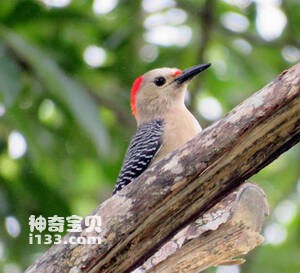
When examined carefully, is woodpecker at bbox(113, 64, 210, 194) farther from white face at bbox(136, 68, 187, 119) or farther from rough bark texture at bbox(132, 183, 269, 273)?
rough bark texture at bbox(132, 183, 269, 273)

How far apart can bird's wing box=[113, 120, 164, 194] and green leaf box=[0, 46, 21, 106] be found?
94 centimetres

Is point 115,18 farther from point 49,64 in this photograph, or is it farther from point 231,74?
point 49,64

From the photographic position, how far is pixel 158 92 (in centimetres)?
818

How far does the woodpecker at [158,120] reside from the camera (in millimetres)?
7141

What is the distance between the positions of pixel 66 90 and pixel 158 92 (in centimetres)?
90

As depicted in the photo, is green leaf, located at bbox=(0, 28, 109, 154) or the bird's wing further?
green leaf, located at bbox=(0, 28, 109, 154)

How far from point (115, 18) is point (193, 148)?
5.59 m

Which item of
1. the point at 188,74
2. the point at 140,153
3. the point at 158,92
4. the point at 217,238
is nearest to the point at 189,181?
the point at 217,238

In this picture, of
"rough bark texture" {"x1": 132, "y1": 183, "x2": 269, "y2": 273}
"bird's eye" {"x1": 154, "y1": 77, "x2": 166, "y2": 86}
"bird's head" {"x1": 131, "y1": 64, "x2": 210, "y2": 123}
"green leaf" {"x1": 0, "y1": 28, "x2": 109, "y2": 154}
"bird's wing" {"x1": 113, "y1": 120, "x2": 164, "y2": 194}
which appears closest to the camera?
"rough bark texture" {"x1": 132, "y1": 183, "x2": 269, "y2": 273}

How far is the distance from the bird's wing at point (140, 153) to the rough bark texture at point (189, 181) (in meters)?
1.78

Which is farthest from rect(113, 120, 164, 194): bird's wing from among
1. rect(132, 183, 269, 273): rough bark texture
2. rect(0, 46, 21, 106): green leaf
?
rect(132, 183, 269, 273): rough bark texture

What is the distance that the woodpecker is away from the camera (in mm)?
7141

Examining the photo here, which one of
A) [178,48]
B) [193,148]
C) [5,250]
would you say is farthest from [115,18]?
[193,148]

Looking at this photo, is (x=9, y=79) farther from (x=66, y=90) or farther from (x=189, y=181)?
(x=189, y=181)
